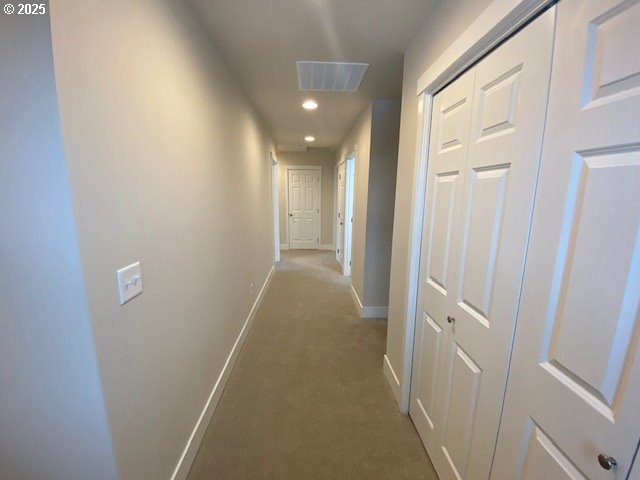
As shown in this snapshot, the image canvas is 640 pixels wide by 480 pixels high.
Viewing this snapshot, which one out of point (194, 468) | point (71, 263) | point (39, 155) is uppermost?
point (39, 155)

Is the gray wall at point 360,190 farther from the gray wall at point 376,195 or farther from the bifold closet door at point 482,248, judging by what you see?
the bifold closet door at point 482,248

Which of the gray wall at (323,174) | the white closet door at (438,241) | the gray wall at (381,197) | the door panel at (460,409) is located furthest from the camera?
the gray wall at (323,174)

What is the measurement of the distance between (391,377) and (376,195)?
1798mm

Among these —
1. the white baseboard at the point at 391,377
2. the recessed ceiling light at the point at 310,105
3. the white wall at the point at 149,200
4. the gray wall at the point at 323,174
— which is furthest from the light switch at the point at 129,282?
the gray wall at the point at 323,174

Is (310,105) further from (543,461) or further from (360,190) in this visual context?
(543,461)

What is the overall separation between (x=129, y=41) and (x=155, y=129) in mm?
301

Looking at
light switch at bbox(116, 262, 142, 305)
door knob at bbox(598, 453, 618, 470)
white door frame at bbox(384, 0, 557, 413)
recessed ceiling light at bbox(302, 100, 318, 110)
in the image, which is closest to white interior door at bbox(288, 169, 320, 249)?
recessed ceiling light at bbox(302, 100, 318, 110)

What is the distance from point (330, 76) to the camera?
2.20 metres

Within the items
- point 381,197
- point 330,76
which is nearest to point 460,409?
point 381,197

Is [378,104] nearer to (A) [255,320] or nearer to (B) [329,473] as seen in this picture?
(A) [255,320]

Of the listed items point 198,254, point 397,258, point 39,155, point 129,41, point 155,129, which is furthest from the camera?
point 397,258

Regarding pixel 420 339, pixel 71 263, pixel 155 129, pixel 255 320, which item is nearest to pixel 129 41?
pixel 155 129

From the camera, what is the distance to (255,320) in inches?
119

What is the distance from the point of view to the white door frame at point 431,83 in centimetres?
87
